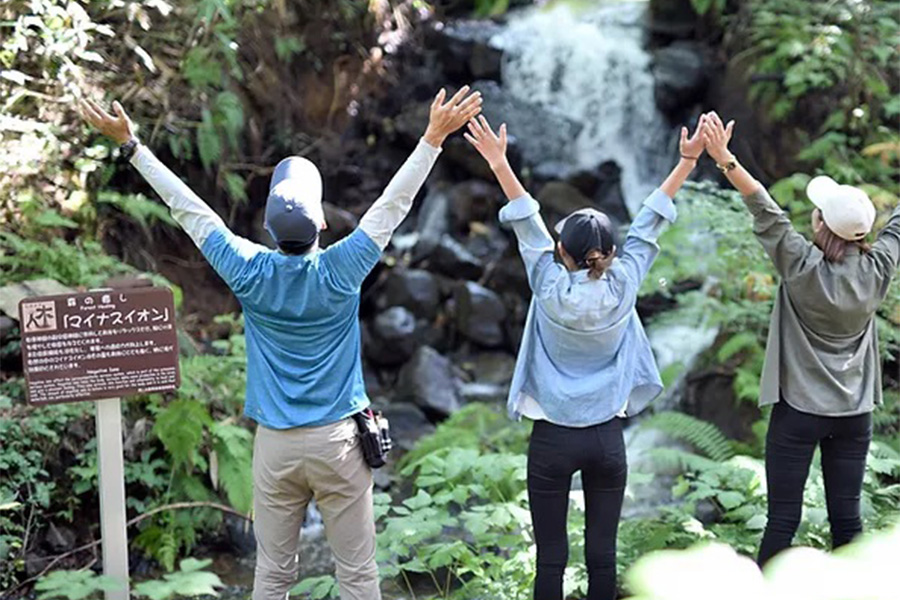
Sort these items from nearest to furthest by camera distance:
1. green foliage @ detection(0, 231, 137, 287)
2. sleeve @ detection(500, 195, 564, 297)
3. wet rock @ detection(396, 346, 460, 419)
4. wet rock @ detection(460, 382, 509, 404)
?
sleeve @ detection(500, 195, 564, 297), green foliage @ detection(0, 231, 137, 287), wet rock @ detection(396, 346, 460, 419), wet rock @ detection(460, 382, 509, 404)

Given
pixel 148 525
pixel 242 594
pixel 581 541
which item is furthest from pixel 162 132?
pixel 581 541

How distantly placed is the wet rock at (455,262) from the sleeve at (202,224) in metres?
7.83

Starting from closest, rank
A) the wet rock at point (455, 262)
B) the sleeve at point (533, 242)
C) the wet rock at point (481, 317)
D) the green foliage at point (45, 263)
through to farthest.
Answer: the sleeve at point (533, 242) < the green foliage at point (45, 263) < the wet rock at point (481, 317) < the wet rock at point (455, 262)

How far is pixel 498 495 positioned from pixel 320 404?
7.45ft

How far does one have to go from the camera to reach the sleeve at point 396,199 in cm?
366

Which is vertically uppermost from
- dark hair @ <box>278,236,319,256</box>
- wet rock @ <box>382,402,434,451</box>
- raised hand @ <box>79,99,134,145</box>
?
raised hand @ <box>79,99,134,145</box>

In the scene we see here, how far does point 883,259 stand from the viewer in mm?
3986

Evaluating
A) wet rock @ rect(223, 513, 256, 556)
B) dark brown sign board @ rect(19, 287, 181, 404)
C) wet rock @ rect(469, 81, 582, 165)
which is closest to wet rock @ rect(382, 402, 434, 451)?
wet rock @ rect(223, 513, 256, 556)

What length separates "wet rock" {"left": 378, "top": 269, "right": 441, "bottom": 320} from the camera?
11.3 m

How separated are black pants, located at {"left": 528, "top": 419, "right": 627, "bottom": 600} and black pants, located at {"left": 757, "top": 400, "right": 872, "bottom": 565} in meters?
0.78

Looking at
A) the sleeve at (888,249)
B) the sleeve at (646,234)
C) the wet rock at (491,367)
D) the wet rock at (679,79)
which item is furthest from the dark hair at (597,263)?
the wet rock at (679,79)

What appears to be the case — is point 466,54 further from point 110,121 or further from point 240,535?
point 110,121

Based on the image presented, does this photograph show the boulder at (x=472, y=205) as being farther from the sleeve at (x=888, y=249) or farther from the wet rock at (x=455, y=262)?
the sleeve at (x=888, y=249)

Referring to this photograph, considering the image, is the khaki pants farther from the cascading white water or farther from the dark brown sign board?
the cascading white water
